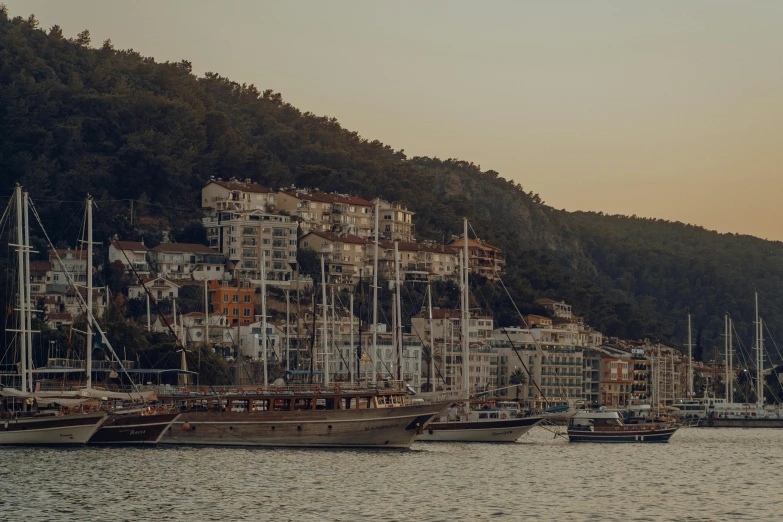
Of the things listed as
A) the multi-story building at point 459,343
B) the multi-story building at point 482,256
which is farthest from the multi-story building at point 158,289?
the multi-story building at point 482,256

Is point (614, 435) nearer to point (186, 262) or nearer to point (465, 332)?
point (465, 332)

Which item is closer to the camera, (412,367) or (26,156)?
(412,367)

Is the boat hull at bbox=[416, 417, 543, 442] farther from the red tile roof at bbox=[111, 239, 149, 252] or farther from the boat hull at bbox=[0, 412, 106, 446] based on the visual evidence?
the red tile roof at bbox=[111, 239, 149, 252]

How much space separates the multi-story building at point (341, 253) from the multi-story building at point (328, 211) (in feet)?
14.9

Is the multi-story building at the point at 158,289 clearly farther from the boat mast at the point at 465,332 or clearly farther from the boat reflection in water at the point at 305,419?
the boat reflection in water at the point at 305,419

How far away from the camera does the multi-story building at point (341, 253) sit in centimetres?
16975

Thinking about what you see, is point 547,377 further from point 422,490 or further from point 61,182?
point 422,490

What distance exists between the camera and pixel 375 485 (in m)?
56.5

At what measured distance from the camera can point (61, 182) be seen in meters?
171

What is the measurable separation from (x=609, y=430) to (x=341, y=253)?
78671 millimetres

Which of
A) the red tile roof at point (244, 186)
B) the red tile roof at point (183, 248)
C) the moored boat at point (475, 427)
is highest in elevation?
the red tile roof at point (244, 186)

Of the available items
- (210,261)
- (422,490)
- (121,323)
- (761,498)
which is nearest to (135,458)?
(422,490)

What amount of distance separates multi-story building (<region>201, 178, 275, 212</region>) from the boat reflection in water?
9611 centimetres

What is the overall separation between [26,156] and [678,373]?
93.9 m
